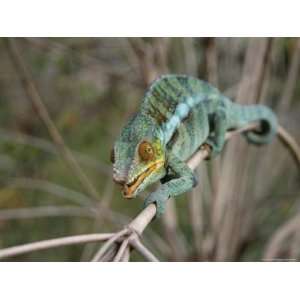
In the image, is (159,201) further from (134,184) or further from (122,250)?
(122,250)

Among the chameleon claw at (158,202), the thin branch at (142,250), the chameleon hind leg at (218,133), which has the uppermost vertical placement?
the chameleon hind leg at (218,133)

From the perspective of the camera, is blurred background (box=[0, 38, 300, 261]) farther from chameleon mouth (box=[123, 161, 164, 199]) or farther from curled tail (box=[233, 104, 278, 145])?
chameleon mouth (box=[123, 161, 164, 199])

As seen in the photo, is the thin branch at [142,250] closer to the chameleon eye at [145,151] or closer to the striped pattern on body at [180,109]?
the chameleon eye at [145,151]

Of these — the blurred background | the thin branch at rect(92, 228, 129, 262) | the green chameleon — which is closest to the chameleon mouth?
the green chameleon

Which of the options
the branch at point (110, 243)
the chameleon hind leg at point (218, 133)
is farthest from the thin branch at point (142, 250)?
the chameleon hind leg at point (218, 133)

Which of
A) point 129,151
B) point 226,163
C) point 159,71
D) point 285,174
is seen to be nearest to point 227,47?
point 159,71
